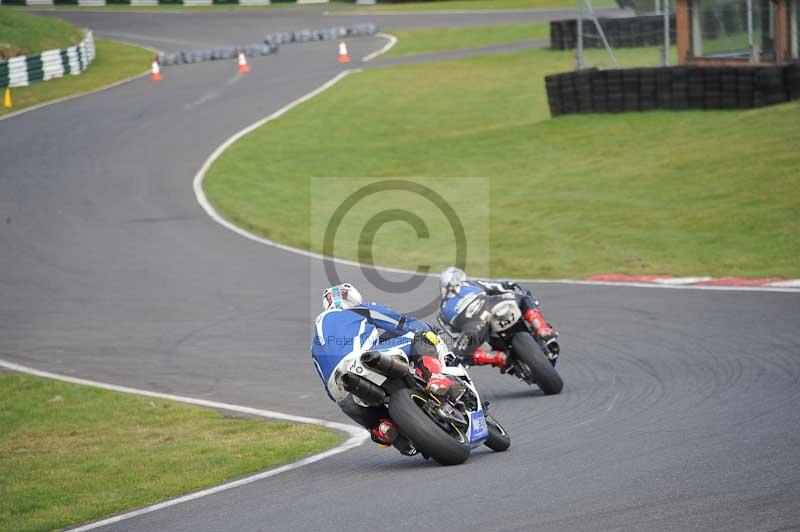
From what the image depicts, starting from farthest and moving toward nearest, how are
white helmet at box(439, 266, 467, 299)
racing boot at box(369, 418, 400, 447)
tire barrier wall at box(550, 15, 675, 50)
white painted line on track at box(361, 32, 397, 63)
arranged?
1. white painted line on track at box(361, 32, 397, 63)
2. tire barrier wall at box(550, 15, 675, 50)
3. white helmet at box(439, 266, 467, 299)
4. racing boot at box(369, 418, 400, 447)

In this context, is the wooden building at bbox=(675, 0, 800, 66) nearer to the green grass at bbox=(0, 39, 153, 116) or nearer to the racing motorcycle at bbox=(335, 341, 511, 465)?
the racing motorcycle at bbox=(335, 341, 511, 465)

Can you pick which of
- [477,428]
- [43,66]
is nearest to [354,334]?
[477,428]

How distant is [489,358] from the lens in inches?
418

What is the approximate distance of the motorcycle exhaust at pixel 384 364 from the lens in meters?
7.68

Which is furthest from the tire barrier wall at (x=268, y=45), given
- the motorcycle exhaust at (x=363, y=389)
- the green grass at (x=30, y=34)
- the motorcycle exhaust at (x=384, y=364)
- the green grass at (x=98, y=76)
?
the motorcycle exhaust at (x=384, y=364)

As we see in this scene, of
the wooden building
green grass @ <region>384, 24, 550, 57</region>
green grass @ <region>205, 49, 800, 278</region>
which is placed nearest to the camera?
green grass @ <region>205, 49, 800, 278</region>

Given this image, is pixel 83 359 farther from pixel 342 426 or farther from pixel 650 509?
pixel 650 509

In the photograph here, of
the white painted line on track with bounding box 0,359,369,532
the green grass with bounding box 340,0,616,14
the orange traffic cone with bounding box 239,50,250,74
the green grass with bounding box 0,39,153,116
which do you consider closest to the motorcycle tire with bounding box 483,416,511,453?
the white painted line on track with bounding box 0,359,369,532

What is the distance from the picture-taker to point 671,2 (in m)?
29.4

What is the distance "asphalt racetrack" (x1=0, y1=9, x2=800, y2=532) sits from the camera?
6.71 meters

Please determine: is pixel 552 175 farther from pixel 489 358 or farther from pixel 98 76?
pixel 98 76

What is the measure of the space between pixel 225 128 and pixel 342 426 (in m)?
22.1

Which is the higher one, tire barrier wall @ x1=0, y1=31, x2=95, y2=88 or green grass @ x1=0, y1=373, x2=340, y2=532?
tire barrier wall @ x1=0, y1=31, x2=95, y2=88

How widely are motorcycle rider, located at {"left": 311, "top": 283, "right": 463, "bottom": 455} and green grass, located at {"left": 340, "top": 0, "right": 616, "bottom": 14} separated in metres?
46.3
